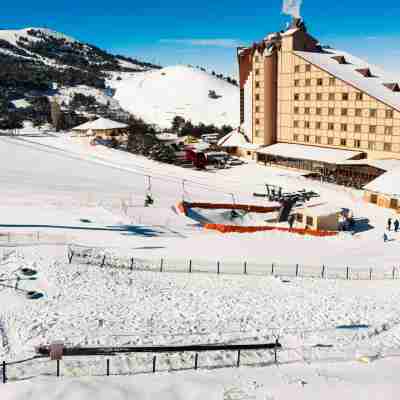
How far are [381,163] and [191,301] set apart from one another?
38614 mm

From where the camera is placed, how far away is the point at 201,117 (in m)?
129

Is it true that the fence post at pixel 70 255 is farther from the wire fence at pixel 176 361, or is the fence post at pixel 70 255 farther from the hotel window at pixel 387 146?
the hotel window at pixel 387 146

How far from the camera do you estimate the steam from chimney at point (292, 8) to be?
66938mm

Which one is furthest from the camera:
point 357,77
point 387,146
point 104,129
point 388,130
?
point 104,129

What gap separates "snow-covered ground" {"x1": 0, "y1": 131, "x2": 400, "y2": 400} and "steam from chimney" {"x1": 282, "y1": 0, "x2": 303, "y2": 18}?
35.3 m

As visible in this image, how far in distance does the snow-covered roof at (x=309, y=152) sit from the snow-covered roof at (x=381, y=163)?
130cm

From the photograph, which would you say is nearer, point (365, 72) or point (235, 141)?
point (365, 72)

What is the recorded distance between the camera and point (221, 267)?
87.1ft

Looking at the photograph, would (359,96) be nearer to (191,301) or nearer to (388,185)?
(388,185)

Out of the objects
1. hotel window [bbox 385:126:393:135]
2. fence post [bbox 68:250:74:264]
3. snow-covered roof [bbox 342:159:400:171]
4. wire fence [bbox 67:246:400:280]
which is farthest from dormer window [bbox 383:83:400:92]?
fence post [bbox 68:250:74:264]

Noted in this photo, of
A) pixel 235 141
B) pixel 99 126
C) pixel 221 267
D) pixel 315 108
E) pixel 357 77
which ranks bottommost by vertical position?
pixel 221 267

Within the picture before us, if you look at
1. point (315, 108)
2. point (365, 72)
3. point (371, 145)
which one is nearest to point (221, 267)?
point (371, 145)

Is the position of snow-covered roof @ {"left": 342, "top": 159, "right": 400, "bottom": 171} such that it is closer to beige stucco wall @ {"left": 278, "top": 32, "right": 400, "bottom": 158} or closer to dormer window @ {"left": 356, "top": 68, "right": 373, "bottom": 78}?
beige stucco wall @ {"left": 278, "top": 32, "right": 400, "bottom": 158}

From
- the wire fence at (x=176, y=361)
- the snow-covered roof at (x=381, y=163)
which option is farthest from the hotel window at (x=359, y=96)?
the wire fence at (x=176, y=361)
